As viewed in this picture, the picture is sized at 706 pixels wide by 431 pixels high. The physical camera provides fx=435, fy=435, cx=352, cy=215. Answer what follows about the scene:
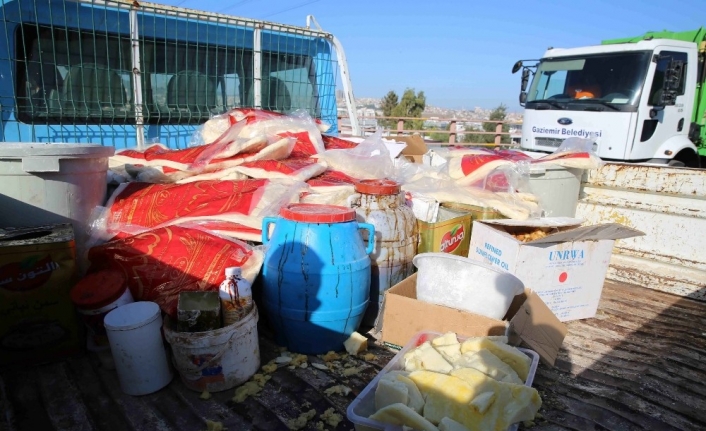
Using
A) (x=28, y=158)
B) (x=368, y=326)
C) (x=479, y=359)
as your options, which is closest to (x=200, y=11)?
(x=28, y=158)

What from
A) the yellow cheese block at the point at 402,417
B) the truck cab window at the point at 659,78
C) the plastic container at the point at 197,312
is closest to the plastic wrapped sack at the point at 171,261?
the plastic container at the point at 197,312

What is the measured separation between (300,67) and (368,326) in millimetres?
3574

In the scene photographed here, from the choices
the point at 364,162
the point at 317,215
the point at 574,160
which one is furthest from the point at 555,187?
the point at 317,215

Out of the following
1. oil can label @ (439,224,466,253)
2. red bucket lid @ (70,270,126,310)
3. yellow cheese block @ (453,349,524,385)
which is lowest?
yellow cheese block @ (453,349,524,385)

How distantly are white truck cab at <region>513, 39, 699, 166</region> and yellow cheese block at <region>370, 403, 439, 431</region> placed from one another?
537cm

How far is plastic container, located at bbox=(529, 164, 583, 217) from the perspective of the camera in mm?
3631

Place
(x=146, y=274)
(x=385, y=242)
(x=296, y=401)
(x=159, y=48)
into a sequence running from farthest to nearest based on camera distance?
1. (x=159, y=48)
2. (x=385, y=242)
3. (x=146, y=274)
4. (x=296, y=401)

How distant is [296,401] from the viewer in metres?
1.92

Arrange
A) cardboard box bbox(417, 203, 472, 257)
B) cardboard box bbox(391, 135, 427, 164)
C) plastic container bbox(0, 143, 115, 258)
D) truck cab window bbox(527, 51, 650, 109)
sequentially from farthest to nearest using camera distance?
truck cab window bbox(527, 51, 650, 109) < cardboard box bbox(391, 135, 427, 164) < cardboard box bbox(417, 203, 472, 257) < plastic container bbox(0, 143, 115, 258)

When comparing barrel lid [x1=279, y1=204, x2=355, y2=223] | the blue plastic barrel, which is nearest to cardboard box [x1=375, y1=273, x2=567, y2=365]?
the blue plastic barrel

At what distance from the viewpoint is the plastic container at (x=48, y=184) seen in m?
2.30

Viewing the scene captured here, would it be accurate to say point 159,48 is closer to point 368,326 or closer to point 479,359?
point 368,326

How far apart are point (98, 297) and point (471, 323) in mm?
1820

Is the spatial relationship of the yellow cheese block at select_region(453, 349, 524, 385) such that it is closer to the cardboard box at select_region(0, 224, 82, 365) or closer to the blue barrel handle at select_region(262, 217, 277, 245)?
the blue barrel handle at select_region(262, 217, 277, 245)
